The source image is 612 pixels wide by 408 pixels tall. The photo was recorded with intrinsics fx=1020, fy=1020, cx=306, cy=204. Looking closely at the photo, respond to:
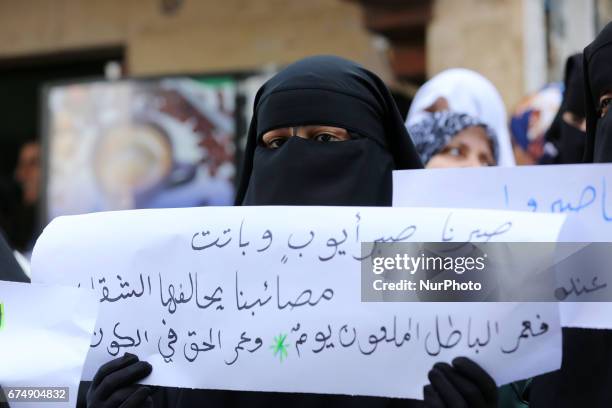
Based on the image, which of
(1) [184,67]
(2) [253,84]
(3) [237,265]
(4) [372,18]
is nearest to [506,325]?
(3) [237,265]

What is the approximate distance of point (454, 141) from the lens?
324 cm

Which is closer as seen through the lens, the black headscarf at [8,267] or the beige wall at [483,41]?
the black headscarf at [8,267]

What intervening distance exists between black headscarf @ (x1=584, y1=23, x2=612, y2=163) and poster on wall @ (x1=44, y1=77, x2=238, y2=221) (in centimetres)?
332

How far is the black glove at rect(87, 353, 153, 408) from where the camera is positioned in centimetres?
178

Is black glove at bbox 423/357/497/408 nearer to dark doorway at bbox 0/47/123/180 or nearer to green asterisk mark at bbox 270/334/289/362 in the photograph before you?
green asterisk mark at bbox 270/334/289/362

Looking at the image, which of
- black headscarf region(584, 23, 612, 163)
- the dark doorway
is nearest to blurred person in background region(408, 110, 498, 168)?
black headscarf region(584, 23, 612, 163)

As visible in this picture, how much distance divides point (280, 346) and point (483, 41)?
4.38m

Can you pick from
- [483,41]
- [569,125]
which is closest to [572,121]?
[569,125]

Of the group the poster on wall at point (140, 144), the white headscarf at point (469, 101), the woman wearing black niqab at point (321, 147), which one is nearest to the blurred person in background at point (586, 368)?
the woman wearing black niqab at point (321, 147)

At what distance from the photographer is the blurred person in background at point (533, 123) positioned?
4.22m

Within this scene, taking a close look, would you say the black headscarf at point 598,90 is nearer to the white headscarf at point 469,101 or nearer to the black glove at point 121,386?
the black glove at point 121,386

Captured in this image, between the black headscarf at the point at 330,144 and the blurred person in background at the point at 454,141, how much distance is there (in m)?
0.94

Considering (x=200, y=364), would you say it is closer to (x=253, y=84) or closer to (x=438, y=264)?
(x=438, y=264)

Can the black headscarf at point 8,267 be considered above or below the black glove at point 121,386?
above
